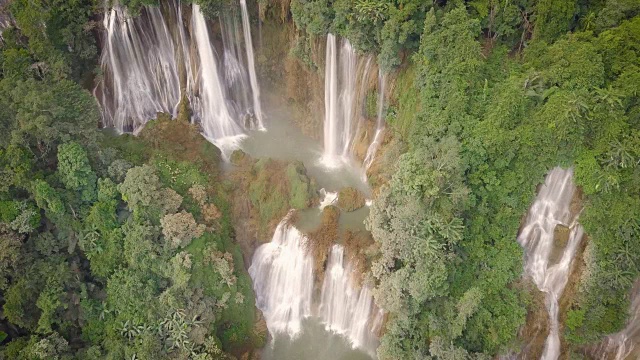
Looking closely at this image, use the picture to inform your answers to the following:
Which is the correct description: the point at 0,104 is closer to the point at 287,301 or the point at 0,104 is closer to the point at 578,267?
the point at 287,301

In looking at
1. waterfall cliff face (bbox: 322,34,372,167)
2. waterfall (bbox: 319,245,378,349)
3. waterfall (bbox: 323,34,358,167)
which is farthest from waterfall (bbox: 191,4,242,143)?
waterfall (bbox: 319,245,378,349)

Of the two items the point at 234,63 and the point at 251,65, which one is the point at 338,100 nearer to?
the point at 251,65

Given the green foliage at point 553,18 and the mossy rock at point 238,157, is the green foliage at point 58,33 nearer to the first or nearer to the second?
the mossy rock at point 238,157

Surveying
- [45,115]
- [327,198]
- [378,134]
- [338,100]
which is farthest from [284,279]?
[45,115]

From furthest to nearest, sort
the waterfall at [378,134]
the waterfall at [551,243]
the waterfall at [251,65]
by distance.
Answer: the waterfall at [251,65]
the waterfall at [378,134]
the waterfall at [551,243]

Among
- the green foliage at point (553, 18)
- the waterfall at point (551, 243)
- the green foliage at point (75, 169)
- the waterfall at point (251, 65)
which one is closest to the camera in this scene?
the waterfall at point (551, 243)

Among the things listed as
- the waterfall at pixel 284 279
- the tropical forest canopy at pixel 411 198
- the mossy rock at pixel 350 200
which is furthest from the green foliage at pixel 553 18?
the waterfall at pixel 284 279

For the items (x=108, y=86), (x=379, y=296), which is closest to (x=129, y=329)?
(x=379, y=296)
